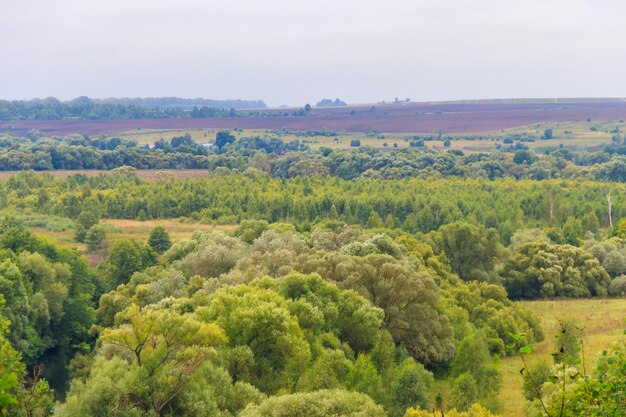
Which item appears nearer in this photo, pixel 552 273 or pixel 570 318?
pixel 570 318

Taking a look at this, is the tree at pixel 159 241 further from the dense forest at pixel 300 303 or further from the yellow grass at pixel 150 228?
the yellow grass at pixel 150 228

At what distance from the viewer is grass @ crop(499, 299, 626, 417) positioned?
42625 millimetres

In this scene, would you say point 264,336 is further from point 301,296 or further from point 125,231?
point 125,231

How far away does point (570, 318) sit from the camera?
49781 millimetres

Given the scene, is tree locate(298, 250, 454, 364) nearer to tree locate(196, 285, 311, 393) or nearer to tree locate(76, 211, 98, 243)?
tree locate(196, 285, 311, 393)

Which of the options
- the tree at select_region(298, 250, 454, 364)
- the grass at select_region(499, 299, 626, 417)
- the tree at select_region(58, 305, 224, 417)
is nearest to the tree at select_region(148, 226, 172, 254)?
the tree at select_region(298, 250, 454, 364)

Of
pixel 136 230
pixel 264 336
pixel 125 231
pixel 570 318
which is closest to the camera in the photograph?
pixel 264 336

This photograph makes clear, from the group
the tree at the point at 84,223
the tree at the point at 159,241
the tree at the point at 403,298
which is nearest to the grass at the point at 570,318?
the tree at the point at 403,298

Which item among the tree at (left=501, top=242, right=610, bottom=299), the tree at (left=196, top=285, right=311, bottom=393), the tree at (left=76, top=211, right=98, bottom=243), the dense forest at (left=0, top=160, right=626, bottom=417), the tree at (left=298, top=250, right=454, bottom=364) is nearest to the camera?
the dense forest at (left=0, top=160, right=626, bottom=417)

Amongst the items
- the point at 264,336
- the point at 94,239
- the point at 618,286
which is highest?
the point at 264,336

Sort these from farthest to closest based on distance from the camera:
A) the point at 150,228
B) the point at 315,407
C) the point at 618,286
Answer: the point at 150,228, the point at 618,286, the point at 315,407

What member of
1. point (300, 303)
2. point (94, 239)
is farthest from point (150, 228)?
point (300, 303)

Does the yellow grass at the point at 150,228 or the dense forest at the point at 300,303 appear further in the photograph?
the yellow grass at the point at 150,228

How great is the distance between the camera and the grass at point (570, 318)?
42625 millimetres
